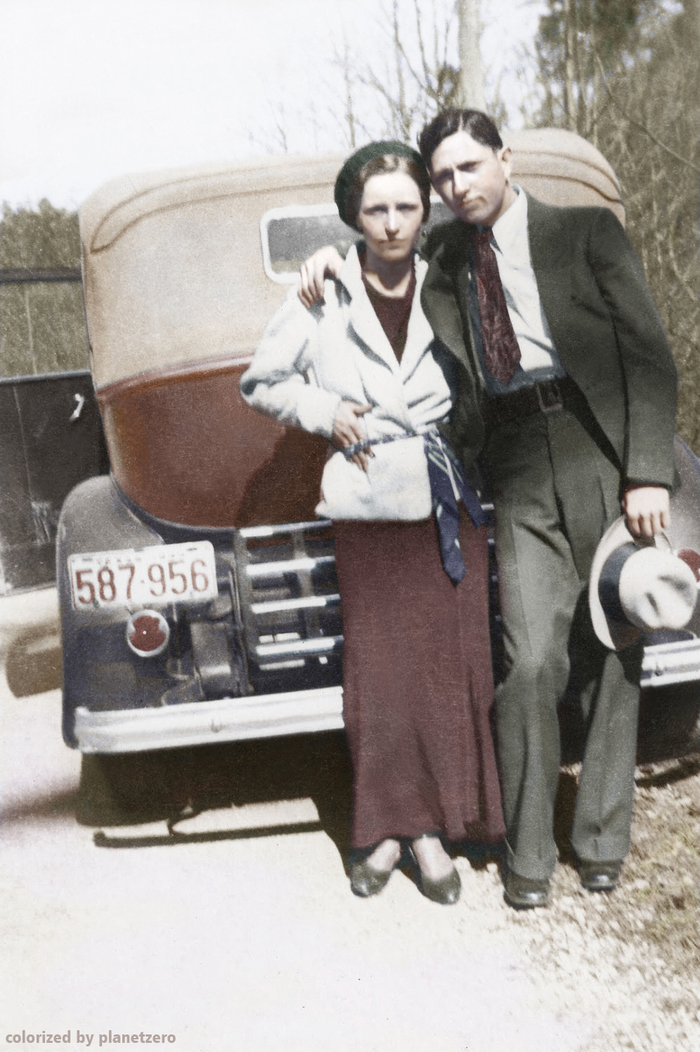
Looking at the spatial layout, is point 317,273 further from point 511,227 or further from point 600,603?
point 600,603

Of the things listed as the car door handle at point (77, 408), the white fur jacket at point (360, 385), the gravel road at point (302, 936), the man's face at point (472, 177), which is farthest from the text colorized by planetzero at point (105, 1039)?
the car door handle at point (77, 408)

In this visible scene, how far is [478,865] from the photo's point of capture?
2658 mm

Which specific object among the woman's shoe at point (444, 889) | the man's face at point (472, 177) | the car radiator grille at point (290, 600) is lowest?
the woman's shoe at point (444, 889)

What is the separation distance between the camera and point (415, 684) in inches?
99.1

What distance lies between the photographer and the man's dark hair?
217cm

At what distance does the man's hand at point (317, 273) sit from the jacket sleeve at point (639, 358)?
0.67 meters

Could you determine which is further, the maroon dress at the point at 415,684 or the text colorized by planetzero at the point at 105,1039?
the maroon dress at the point at 415,684

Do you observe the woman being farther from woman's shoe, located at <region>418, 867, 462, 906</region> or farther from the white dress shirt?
the white dress shirt

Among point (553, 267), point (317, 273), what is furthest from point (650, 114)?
point (317, 273)

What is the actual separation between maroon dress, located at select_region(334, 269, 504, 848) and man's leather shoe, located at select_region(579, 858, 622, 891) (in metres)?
0.26

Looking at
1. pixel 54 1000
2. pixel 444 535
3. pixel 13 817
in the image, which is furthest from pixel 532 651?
pixel 13 817

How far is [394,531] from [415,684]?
444mm

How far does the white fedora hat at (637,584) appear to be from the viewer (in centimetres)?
223

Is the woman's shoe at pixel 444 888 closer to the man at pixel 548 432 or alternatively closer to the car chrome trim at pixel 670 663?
the man at pixel 548 432
